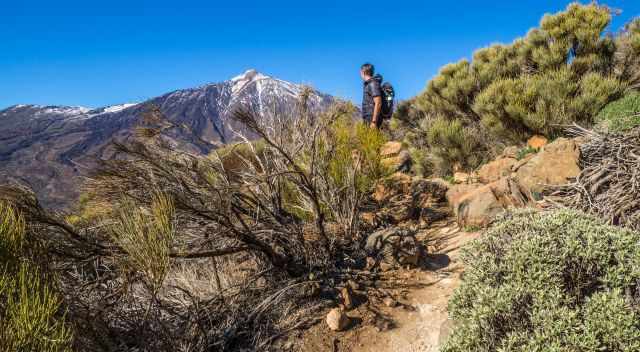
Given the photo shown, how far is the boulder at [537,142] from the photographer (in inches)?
255

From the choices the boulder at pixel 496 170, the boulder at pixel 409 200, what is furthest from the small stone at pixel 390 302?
the boulder at pixel 496 170

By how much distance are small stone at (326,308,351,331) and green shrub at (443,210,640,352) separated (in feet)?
2.76

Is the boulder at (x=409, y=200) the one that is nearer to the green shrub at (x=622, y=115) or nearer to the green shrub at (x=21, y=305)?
the green shrub at (x=622, y=115)

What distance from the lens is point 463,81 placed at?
920 cm

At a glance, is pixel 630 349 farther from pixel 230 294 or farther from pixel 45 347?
pixel 230 294

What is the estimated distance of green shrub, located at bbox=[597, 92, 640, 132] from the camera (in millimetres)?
4520

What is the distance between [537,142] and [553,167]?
2.58 metres

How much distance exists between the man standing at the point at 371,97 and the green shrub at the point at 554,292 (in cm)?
418

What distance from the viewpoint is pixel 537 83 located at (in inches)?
282

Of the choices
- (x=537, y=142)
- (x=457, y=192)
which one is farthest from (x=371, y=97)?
(x=537, y=142)

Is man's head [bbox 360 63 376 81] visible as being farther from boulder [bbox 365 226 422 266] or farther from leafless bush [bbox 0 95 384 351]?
boulder [bbox 365 226 422 266]

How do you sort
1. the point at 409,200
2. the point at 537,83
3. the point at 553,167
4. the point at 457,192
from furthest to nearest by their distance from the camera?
the point at 537,83 < the point at 409,200 < the point at 457,192 < the point at 553,167

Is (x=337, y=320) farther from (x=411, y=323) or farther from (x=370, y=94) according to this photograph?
(x=370, y=94)

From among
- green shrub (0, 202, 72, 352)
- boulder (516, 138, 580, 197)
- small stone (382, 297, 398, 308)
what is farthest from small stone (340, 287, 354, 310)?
boulder (516, 138, 580, 197)
